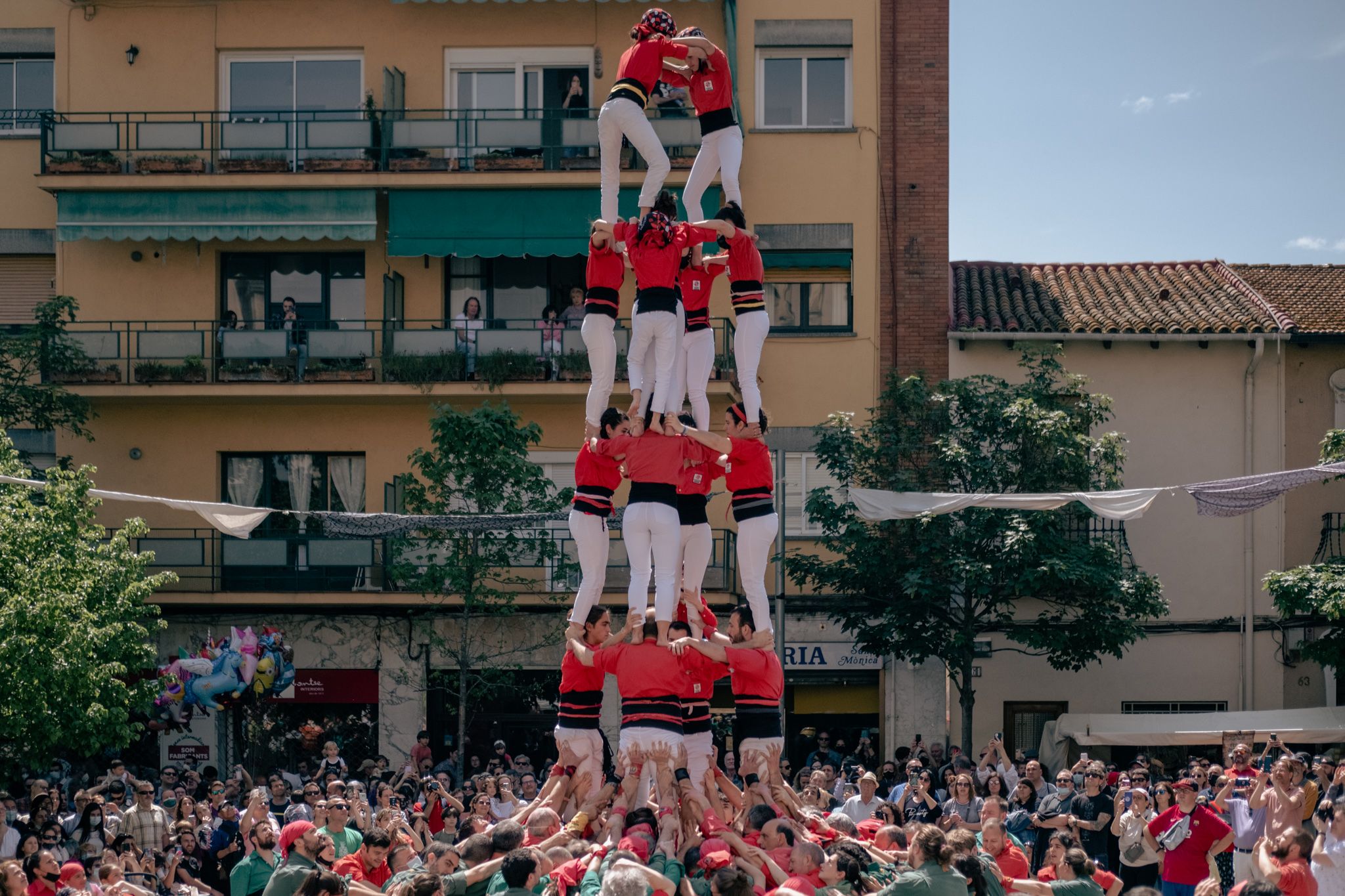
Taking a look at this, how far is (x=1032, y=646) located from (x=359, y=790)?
→ 13659 mm

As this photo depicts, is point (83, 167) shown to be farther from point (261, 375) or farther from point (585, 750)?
point (585, 750)

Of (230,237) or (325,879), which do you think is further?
(230,237)

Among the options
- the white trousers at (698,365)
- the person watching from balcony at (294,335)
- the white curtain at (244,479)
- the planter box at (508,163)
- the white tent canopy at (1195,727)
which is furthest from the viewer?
the white curtain at (244,479)

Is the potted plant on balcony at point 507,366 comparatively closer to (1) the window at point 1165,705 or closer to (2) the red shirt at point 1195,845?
(1) the window at point 1165,705

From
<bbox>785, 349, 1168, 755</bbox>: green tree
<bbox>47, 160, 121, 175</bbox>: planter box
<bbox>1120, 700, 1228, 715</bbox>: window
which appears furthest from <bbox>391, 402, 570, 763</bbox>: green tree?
<bbox>1120, 700, 1228, 715</bbox>: window

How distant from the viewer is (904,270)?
30938mm

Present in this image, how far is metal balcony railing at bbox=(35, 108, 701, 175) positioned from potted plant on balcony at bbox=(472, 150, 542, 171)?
17mm

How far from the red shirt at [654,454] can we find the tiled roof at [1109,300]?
16.3 m

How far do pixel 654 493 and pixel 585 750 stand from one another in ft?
7.89

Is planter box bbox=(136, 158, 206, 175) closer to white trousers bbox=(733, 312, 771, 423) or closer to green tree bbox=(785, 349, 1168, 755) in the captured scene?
green tree bbox=(785, 349, 1168, 755)

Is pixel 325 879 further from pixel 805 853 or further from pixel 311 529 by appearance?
pixel 311 529

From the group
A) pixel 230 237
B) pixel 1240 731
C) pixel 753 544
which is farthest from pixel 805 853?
pixel 230 237

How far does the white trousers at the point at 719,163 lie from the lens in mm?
15648

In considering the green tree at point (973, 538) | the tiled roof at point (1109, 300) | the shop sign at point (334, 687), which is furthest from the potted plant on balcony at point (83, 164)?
the tiled roof at point (1109, 300)
